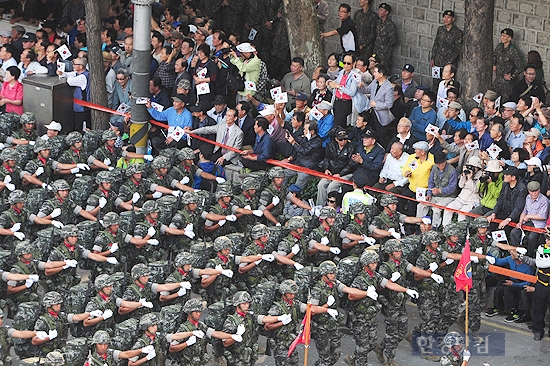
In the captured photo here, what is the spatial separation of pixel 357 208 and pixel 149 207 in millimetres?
2835

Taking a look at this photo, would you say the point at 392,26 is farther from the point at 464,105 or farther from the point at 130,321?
the point at 130,321

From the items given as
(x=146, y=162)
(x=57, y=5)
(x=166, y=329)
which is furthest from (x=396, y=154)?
(x=57, y=5)

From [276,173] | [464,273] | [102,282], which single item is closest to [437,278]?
[464,273]

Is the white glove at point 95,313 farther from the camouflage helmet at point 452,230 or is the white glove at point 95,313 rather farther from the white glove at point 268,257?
the camouflage helmet at point 452,230

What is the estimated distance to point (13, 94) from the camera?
22609 millimetres

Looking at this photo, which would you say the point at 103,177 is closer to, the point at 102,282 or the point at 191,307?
the point at 102,282

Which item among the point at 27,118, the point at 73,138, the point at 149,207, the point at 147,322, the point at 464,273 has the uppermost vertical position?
the point at 27,118

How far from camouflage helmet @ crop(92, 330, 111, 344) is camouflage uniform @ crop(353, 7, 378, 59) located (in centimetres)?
1035

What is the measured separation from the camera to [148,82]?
21516 millimetres

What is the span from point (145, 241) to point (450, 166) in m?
4.45

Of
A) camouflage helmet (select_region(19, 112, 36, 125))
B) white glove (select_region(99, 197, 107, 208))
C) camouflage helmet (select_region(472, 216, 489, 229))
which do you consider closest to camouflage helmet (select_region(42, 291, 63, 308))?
white glove (select_region(99, 197, 107, 208))

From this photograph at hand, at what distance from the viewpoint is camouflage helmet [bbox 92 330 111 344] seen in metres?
15.7

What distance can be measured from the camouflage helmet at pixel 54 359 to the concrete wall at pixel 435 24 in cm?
1069

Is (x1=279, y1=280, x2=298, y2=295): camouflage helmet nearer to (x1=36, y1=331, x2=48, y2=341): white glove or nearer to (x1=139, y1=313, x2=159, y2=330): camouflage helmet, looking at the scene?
(x1=139, y1=313, x2=159, y2=330): camouflage helmet
